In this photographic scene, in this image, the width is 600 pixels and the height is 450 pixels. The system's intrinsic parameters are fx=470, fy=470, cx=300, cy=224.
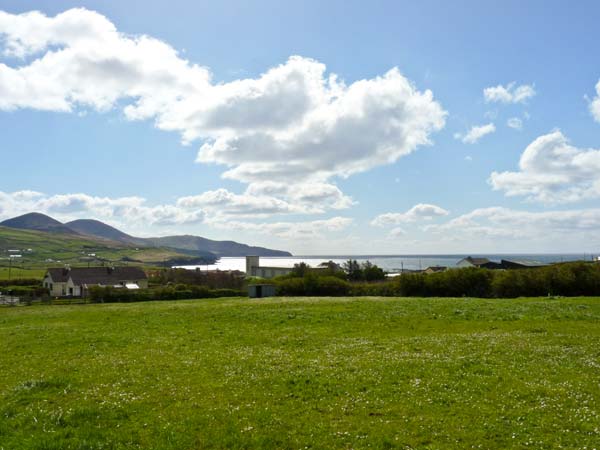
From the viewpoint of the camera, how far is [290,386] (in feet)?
47.5

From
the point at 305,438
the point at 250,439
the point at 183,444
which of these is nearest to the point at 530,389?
the point at 305,438

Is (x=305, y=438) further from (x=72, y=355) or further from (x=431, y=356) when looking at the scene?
(x=72, y=355)

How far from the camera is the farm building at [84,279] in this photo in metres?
125

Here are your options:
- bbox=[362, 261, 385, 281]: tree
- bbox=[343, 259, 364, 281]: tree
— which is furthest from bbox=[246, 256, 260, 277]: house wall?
bbox=[362, 261, 385, 281]: tree

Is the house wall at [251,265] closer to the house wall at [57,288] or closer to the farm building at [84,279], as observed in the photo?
the farm building at [84,279]

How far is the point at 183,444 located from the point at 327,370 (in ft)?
22.2

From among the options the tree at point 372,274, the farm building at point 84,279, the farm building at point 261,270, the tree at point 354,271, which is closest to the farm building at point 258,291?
the tree at point 354,271

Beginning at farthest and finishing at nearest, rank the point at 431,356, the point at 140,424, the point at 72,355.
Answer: the point at 72,355, the point at 431,356, the point at 140,424

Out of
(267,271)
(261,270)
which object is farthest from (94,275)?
(267,271)

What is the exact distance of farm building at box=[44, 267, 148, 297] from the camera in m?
125

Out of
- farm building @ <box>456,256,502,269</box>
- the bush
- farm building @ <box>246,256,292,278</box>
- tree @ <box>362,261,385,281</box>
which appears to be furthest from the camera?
farm building @ <box>246,256,292,278</box>

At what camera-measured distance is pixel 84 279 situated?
126m

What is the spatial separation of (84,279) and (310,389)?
126982 millimetres

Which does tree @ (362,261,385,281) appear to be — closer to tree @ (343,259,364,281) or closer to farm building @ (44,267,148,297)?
tree @ (343,259,364,281)
